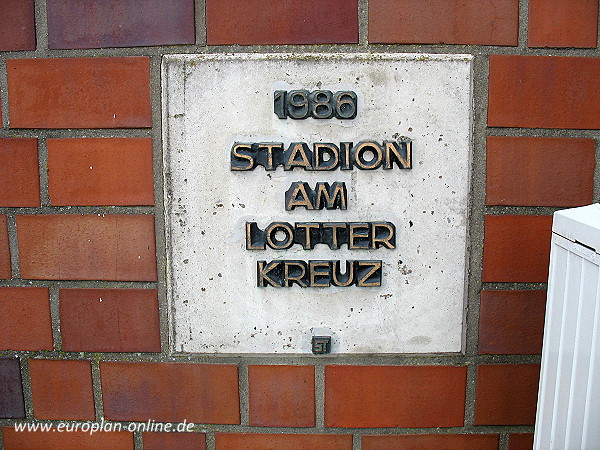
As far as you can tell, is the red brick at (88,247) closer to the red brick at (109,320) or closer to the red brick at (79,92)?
the red brick at (109,320)

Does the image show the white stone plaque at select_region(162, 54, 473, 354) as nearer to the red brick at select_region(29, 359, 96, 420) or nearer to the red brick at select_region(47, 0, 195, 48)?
the red brick at select_region(47, 0, 195, 48)

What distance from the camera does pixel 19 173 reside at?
37.2 inches

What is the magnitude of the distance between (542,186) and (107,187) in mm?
828

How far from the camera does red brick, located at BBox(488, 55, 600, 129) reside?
0.90 meters

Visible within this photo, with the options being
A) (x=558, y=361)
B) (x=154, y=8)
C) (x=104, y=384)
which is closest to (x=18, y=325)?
(x=104, y=384)

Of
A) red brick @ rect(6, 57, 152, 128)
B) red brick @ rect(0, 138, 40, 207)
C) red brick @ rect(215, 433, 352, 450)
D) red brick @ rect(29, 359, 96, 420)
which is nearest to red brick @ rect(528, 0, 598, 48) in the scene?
red brick @ rect(6, 57, 152, 128)

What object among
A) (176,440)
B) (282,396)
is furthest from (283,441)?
(176,440)

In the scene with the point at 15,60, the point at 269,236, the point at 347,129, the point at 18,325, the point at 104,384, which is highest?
the point at 15,60

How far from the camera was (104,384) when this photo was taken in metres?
0.99

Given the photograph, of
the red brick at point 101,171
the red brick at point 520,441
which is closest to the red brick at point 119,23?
the red brick at point 101,171

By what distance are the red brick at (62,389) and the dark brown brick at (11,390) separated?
3cm

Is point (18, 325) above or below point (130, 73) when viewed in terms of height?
below

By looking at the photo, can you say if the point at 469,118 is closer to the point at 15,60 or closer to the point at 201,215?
the point at 201,215

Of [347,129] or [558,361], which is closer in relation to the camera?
Result: [558,361]
